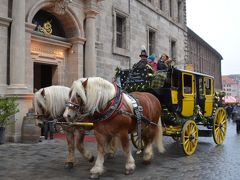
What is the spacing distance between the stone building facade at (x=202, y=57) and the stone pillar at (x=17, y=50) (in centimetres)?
2430

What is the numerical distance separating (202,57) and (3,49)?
37.4 metres

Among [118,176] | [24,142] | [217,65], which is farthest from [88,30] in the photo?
[217,65]

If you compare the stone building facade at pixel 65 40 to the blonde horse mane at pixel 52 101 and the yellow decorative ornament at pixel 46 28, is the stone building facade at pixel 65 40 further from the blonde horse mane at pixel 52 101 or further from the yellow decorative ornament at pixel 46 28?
the blonde horse mane at pixel 52 101

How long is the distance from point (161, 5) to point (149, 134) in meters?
17.9

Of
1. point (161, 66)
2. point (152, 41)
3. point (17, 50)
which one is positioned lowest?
point (161, 66)

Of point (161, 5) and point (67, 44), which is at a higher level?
point (161, 5)

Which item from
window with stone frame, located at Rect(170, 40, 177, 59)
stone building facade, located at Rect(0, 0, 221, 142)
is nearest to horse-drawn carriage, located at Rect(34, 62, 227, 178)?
stone building facade, located at Rect(0, 0, 221, 142)

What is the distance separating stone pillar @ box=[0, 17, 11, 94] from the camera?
11.3 metres

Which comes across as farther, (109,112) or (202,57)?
(202,57)

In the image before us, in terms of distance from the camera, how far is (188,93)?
29.2ft

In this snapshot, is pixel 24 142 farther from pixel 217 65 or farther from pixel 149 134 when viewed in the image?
pixel 217 65

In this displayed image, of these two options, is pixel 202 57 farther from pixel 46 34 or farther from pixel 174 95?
pixel 174 95

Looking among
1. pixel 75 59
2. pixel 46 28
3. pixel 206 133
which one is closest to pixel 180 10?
pixel 75 59

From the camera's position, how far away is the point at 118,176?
6.05 metres
